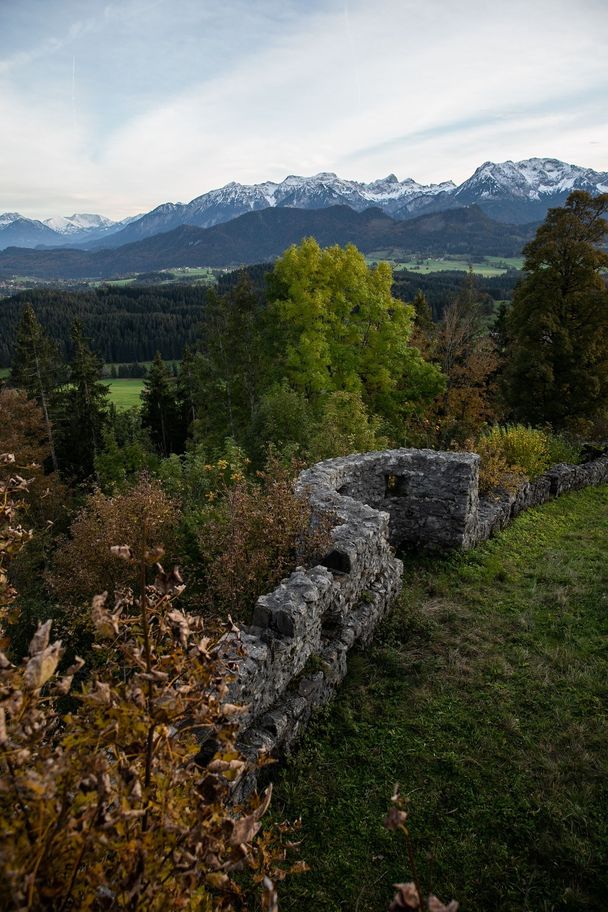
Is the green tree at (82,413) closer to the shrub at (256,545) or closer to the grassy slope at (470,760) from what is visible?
the shrub at (256,545)

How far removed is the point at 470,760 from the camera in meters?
5.50

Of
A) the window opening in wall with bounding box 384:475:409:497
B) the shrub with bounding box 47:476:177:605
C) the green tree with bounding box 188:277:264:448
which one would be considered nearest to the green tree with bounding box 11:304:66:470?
the green tree with bounding box 188:277:264:448

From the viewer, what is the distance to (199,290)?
5817 inches

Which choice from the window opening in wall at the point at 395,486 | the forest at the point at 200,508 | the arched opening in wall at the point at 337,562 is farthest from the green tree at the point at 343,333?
the arched opening in wall at the point at 337,562

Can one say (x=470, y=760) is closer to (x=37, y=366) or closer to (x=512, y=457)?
(x=512, y=457)

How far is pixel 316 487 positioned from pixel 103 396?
30857 mm

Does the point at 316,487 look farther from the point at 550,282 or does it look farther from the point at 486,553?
the point at 550,282

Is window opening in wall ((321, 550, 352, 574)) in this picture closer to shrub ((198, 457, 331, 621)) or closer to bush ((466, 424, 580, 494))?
shrub ((198, 457, 331, 621))

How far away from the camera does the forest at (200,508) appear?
1918 millimetres

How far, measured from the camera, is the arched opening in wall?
719 centimetres

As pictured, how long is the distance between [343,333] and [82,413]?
72.3 feet

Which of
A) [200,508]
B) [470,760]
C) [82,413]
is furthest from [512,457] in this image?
[82,413]

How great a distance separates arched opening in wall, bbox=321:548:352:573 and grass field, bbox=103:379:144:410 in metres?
57.7

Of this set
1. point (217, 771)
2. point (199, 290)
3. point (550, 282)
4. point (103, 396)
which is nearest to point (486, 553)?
point (217, 771)
